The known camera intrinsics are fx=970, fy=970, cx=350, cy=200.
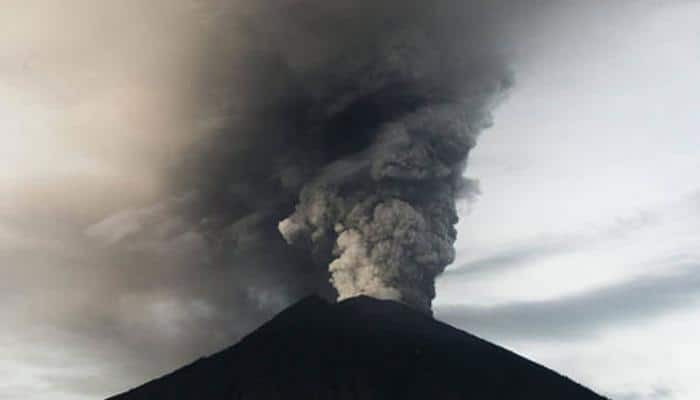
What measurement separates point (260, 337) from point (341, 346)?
8.87 metres

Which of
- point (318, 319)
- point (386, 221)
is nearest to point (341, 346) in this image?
point (318, 319)

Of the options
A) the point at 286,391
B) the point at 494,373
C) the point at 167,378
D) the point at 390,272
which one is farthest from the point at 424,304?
the point at 167,378

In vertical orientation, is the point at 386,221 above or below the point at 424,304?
above

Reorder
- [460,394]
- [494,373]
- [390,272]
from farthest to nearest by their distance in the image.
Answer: [390,272] → [494,373] → [460,394]

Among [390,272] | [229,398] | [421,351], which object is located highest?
[390,272]

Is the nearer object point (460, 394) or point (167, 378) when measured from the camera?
point (460, 394)

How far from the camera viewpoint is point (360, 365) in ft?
278

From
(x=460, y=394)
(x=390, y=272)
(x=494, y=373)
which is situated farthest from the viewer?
(x=390, y=272)

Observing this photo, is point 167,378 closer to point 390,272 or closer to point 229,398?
point 229,398

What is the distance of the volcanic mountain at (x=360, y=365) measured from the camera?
8019cm

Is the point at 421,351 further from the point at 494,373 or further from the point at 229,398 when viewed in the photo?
the point at 229,398

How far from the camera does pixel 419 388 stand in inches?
3162

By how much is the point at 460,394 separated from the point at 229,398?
18897mm

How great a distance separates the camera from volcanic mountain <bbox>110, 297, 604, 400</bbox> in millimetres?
80188
